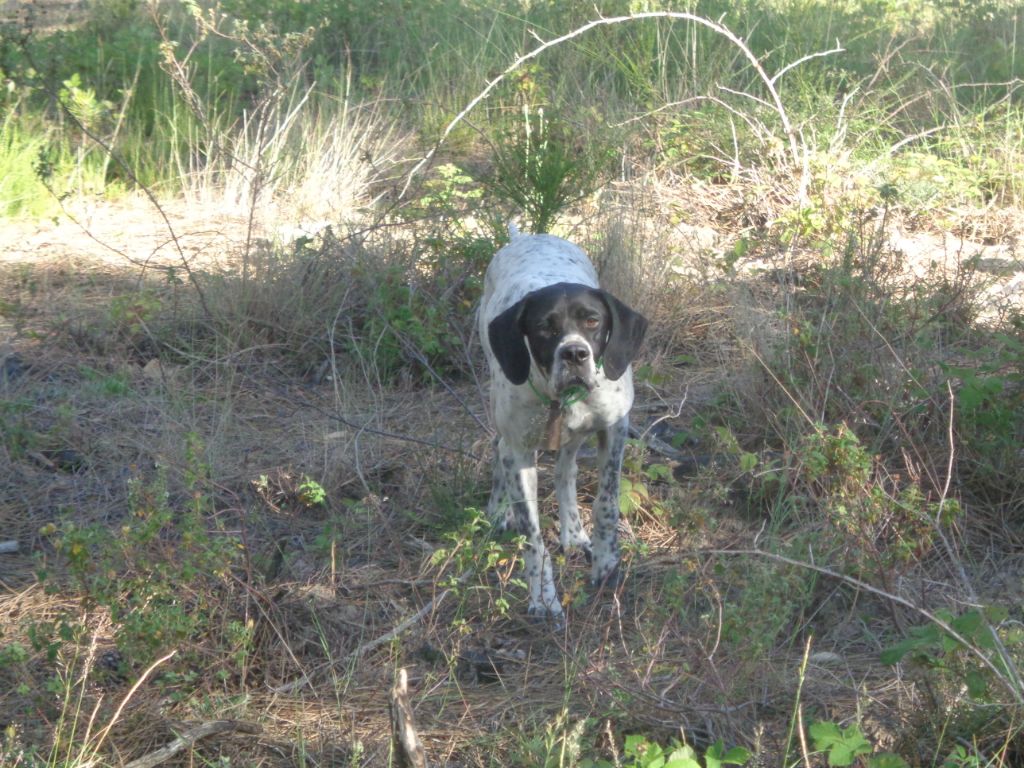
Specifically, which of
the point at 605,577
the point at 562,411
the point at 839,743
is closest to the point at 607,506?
the point at 605,577

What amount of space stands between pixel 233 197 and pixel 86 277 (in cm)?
151

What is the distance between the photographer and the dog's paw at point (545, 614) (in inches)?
157

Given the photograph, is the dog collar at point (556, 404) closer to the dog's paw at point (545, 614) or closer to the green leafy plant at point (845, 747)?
the dog's paw at point (545, 614)

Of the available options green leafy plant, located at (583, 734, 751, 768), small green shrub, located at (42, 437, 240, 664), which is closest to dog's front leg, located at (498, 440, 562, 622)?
Result: small green shrub, located at (42, 437, 240, 664)

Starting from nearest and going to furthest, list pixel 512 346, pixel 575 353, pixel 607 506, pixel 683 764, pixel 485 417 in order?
pixel 683 764, pixel 575 353, pixel 512 346, pixel 607 506, pixel 485 417

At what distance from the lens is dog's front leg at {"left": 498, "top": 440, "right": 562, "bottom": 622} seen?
408cm

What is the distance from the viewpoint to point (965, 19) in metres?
11.0

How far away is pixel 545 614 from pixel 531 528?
1.07ft

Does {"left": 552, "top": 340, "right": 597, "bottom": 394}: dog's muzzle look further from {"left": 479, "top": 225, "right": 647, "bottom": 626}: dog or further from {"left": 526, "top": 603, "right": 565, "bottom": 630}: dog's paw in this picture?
{"left": 526, "top": 603, "right": 565, "bottom": 630}: dog's paw

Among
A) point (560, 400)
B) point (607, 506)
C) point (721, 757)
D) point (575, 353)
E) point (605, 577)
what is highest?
point (575, 353)

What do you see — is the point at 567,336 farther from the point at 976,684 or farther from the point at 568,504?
the point at 976,684

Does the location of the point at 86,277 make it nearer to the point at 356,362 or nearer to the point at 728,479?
the point at 356,362

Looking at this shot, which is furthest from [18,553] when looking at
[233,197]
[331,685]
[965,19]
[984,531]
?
[965,19]

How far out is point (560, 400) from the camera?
13.3ft
